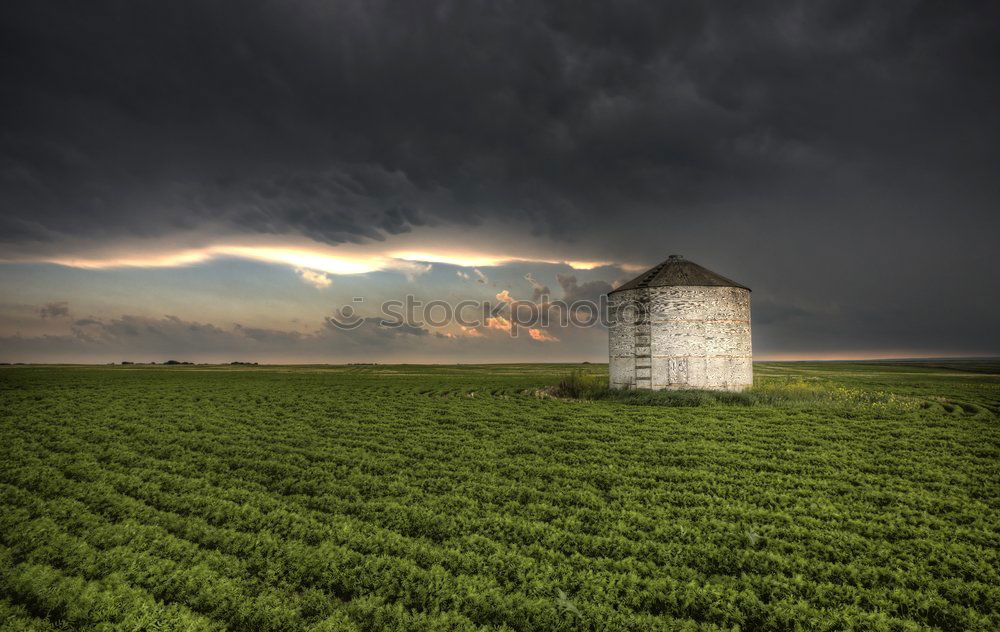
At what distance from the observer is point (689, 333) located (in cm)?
3041

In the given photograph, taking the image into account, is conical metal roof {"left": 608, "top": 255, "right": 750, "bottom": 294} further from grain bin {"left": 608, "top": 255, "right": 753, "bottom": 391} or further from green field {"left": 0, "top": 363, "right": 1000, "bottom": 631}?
green field {"left": 0, "top": 363, "right": 1000, "bottom": 631}

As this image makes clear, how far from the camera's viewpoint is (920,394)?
1421 inches

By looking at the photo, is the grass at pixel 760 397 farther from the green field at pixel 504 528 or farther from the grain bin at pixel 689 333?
the green field at pixel 504 528

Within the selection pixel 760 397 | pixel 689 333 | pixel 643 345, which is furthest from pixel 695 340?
pixel 760 397

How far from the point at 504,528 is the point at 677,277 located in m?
25.0

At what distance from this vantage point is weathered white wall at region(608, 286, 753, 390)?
30250mm

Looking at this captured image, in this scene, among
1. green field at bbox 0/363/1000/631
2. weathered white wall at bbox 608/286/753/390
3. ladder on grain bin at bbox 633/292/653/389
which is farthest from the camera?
ladder on grain bin at bbox 633/292/653/389

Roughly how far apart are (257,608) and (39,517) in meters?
7.11

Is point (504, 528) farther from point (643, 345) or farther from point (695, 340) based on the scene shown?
point (695, 340)

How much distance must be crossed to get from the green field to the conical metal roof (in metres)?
12.5

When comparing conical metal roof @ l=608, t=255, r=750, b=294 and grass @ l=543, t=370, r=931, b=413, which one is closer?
grass @ l=543, t=370, r=931, b=413

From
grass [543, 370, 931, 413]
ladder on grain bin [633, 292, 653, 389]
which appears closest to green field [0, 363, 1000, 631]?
grass [543, 370, 931, 413]

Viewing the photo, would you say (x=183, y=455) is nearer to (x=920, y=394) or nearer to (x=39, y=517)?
(x=39, y=517)

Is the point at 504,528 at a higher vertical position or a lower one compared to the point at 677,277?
lower
